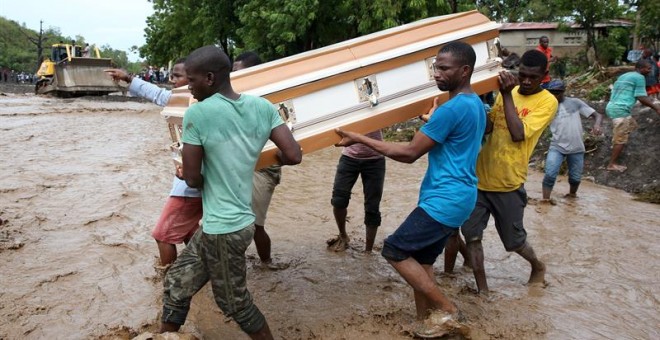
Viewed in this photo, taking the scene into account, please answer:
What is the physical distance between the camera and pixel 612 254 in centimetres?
476

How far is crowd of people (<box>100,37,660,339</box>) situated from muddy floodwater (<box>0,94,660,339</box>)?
0.31 m

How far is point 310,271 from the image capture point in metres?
4.20

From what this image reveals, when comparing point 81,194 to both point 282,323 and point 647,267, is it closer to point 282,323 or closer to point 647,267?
point 282,323

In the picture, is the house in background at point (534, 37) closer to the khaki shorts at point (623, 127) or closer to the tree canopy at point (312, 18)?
the tree canopy at point (312, 18)

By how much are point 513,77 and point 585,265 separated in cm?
204

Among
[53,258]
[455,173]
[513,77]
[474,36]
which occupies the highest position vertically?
[474,36]

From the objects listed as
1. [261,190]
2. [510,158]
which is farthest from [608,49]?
[261,190]

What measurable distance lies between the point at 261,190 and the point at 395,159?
1285 mm

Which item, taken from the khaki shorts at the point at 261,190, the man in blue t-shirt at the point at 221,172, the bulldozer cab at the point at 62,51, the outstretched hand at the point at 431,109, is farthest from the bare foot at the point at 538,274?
the bulldozer cab at the point at 62,51

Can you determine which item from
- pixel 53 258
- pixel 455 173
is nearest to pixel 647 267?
pixel 455 173

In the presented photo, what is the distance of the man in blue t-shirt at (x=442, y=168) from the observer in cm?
279

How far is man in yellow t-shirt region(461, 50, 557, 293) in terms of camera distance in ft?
11.3

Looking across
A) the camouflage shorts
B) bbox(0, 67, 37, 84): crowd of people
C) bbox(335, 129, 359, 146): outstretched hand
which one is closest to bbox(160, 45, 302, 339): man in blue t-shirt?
the camouflage shorts

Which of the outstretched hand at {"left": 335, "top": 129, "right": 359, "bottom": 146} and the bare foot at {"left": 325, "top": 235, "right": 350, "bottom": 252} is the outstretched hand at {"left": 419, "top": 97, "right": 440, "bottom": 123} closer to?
the outstretched hand at {"left": 335, "top": 129, "right": 359, "bottom": 146}
